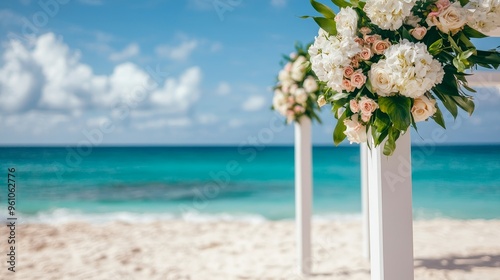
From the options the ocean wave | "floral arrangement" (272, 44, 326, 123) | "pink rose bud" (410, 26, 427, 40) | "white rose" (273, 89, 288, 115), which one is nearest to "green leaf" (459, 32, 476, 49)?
"pink rose bud" (410, 26, 427, 40)

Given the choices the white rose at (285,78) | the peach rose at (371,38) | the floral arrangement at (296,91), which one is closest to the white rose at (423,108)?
the peach rose at (371,38)

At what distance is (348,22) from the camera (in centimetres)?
127

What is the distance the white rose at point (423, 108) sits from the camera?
1.22 metres

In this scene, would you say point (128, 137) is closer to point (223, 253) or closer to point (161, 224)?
point (161, 224)

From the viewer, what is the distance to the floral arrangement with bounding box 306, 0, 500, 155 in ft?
3.89

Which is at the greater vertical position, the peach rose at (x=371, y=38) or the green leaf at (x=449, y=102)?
the peach rose at (x=371, y=38)

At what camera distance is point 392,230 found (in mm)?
1378

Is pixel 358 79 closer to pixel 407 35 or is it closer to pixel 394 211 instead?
pixel 407 35

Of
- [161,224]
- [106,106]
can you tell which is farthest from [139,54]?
[161,224]

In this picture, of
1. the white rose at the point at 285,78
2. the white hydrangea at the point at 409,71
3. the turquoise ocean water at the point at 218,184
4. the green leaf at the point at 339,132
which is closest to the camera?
the white hydrangea at the point at 409,71

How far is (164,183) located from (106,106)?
637cm

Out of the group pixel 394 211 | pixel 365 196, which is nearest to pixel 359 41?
pixel 394 211

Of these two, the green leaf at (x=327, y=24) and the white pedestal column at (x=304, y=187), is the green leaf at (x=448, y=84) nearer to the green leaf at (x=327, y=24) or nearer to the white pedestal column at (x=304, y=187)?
the green leaf at (x=327, y=24)

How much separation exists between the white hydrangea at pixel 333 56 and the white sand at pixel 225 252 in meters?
2.65
